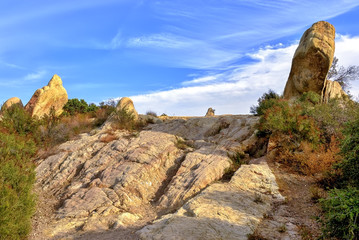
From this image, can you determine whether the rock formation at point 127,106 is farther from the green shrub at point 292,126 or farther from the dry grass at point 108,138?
the green shrub at point 292,126

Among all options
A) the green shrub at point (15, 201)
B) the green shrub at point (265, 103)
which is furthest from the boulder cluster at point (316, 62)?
the green shrub at point (15, 201)

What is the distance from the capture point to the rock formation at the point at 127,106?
63.9ft

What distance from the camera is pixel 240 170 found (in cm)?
1074

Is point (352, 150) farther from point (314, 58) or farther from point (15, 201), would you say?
point (314, 58)

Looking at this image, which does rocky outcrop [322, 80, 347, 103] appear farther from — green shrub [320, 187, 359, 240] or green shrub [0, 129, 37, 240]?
green shrub [0, 129, 37, 240]

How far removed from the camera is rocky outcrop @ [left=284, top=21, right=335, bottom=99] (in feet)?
62.8

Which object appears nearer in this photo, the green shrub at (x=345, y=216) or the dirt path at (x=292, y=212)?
the green shrub at (x=345, y=216)

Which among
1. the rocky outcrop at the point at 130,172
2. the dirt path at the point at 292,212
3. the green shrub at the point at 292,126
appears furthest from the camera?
the green shrub at the point at 292,126

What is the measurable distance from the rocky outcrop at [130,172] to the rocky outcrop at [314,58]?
6712 mm

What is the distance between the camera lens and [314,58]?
19.3m

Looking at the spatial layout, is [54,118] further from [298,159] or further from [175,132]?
[298,159]

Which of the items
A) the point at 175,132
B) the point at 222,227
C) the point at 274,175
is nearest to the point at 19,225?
the point at 222,227

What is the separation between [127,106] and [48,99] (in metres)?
8.70

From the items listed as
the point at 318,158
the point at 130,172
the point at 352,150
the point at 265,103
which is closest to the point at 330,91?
the point at 265,103
